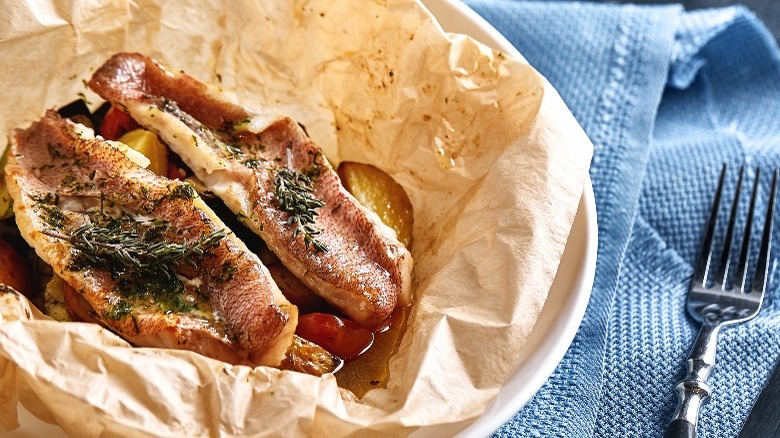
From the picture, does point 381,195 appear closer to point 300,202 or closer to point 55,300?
point 300,202

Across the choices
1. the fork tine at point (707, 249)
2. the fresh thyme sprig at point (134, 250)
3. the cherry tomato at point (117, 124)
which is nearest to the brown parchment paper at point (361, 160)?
the cherry tomato at point (117, 124)

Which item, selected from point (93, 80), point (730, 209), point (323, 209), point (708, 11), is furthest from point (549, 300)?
point (708, 11)

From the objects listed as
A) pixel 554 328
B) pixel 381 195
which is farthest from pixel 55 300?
pixel 554 328

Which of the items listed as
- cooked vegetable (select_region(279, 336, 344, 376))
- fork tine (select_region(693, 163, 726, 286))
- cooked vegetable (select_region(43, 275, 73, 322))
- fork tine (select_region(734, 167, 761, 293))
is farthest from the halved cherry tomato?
fork tine (select_region(734, 167, 761, 293))

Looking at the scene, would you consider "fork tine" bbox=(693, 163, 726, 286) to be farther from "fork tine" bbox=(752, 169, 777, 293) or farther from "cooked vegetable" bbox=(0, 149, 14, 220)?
"cooked vegetable" bbox=(0, 149, 14, 220)

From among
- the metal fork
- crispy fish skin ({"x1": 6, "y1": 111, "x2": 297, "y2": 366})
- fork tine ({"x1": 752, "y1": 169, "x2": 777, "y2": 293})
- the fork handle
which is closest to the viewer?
crispy fish skin ({"x1": 6, "y1": 111, "x2": 297, "y2": 366})

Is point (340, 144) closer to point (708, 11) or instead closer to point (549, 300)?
point (549, 300)
